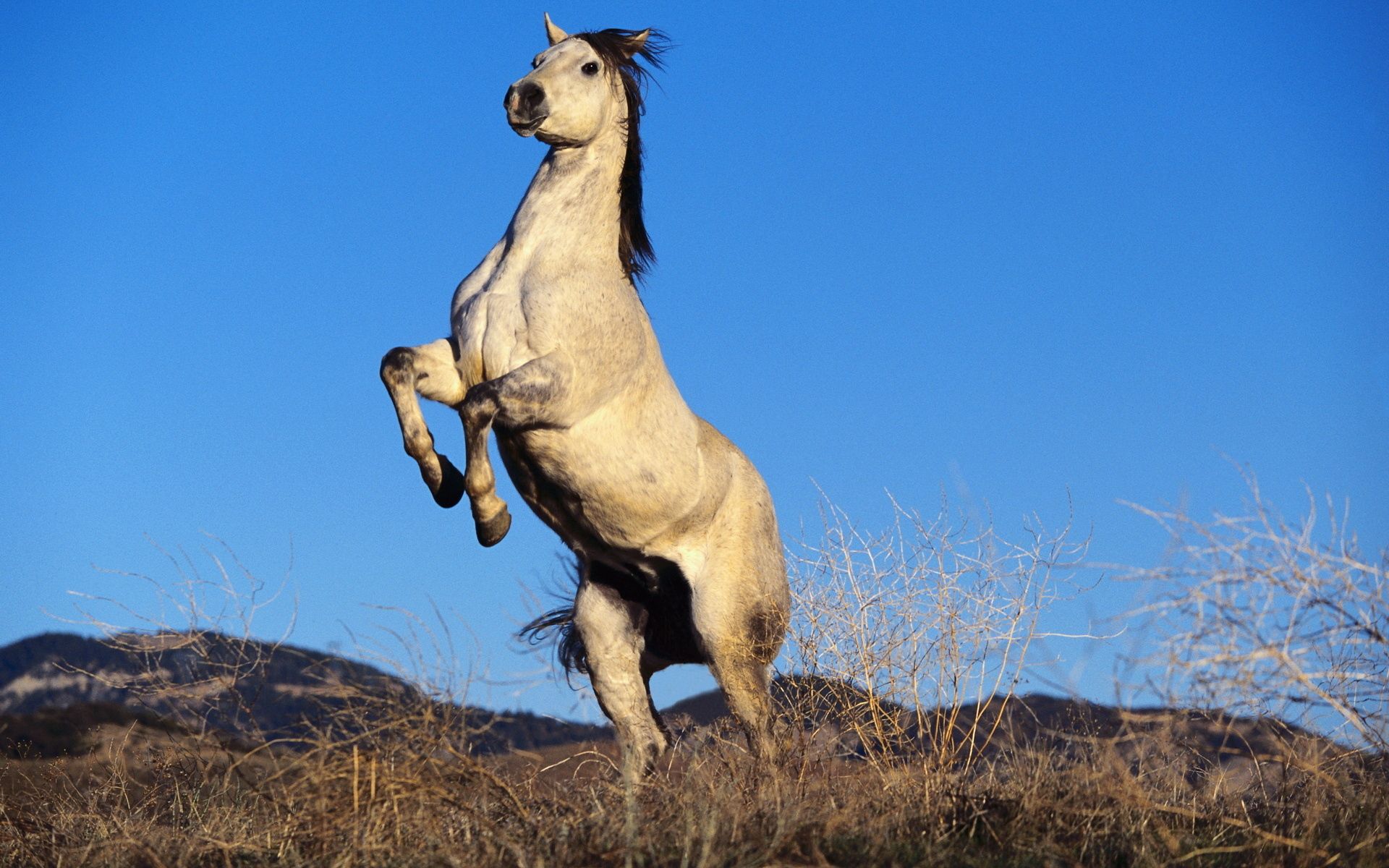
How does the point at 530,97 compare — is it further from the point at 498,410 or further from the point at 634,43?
the point at 498,410

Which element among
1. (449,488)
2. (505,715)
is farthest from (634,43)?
(505,715)

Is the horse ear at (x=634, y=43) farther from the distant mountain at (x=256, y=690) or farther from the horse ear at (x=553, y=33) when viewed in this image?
the distant mountain at (x=256, y=690)

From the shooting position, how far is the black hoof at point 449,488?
563 cm

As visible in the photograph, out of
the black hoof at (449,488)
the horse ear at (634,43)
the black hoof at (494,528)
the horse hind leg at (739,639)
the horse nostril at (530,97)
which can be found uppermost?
the horse ear at (634,43)

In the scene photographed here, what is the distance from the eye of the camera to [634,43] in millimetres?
6184

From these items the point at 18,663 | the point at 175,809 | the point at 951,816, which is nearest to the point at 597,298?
the point at 951,816

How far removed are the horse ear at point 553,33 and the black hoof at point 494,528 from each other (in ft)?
7.27

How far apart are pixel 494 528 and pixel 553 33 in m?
2.36

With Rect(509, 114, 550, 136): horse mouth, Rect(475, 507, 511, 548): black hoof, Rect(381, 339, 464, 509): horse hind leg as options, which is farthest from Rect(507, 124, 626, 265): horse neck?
Rect(475, 507, 511, 548): black hoof

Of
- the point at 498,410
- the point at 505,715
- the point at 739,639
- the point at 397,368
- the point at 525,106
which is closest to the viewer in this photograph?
the point at 505,715

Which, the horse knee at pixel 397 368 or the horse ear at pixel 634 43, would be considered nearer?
the horse knee at pixel 397 368

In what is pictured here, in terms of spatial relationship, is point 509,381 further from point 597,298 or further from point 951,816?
point 951,816

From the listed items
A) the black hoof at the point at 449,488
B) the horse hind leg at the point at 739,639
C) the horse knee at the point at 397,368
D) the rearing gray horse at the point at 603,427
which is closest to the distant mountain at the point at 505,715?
the horse hind leg at the point at 739,639

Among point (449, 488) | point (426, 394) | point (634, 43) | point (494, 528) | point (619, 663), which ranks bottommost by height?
point (619, 663)
